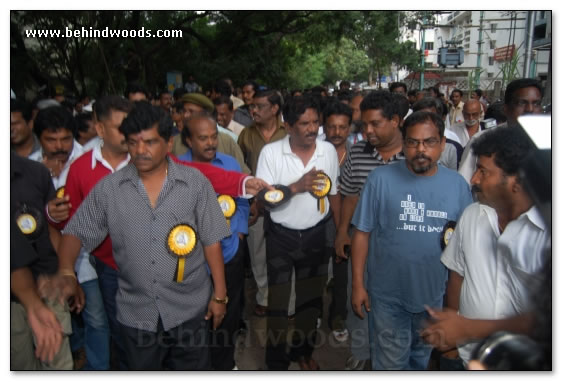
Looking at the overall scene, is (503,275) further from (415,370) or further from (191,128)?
(191,128)

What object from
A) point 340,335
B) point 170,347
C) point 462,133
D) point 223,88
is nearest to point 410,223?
point 170,347

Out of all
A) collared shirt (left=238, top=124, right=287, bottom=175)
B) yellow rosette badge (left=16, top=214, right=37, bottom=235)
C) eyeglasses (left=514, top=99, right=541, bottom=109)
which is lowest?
yellow rosette badge (left=16, top=214, right=37, bottom=235)

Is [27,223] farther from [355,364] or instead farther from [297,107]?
[355,364]

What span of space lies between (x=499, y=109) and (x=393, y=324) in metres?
3.43

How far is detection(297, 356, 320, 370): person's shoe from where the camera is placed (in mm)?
3250

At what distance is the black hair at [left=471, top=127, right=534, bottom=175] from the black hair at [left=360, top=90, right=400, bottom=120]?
3.71 feet

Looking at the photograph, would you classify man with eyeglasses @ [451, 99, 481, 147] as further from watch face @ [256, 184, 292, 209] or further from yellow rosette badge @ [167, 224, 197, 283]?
yellow rosette badge @ [167, 224, 197, 283]

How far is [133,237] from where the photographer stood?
2.16 meters

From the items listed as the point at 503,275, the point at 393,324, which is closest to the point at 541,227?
the point at 503,275

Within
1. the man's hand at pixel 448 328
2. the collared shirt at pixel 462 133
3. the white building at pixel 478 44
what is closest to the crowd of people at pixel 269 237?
the man's hand at pixel 448 328

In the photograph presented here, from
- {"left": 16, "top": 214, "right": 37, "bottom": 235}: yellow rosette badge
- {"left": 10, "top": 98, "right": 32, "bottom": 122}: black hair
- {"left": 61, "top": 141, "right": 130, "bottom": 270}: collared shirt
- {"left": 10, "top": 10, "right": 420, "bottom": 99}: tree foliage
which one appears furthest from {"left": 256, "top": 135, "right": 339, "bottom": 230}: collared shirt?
{"left": 10, "top": 10, "right": 420, "bottom": 99}: tree foliage

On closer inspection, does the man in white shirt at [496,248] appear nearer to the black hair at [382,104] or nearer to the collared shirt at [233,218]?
the black hair at [382,104]

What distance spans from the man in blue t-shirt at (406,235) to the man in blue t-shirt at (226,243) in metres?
0.80

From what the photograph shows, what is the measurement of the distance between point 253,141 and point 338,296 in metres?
1.77
